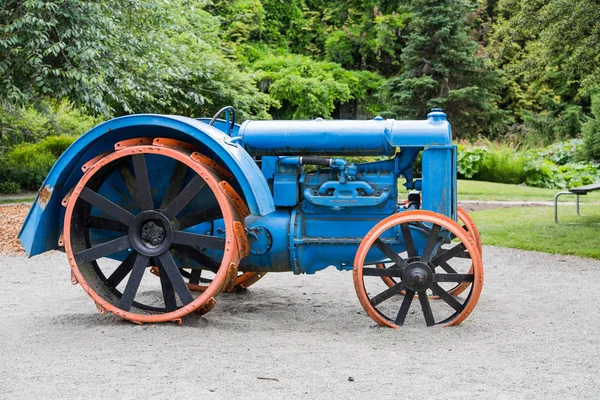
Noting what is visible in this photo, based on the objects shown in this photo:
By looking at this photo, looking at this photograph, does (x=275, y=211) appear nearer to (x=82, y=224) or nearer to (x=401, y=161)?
(x=401, y=161)

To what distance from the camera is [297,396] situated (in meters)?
3.73

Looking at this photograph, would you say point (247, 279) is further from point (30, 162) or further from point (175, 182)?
point (30, 162)

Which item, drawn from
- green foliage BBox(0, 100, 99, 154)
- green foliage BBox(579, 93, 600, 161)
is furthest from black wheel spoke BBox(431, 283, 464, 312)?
green foliage BBox(579, 93, 600, 161)

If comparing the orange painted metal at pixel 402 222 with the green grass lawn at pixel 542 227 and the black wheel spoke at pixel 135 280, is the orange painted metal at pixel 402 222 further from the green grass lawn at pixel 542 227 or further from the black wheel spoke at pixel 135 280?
the green grass lawn at pixel 542 227

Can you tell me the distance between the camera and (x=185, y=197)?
5246mm

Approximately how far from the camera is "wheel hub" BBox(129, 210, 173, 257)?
5.27 m

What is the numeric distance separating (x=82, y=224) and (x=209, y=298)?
116cm

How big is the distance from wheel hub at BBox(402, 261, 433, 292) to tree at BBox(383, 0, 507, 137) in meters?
22.3

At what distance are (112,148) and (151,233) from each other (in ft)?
2.39

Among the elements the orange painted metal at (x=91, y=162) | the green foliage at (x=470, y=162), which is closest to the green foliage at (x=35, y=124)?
the green foliage at (x=470, y=162)

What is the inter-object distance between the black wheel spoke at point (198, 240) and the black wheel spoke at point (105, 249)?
355mm

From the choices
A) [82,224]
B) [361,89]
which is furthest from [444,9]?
[82,224]

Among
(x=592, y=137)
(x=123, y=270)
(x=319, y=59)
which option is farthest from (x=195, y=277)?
(x=319, y=59)

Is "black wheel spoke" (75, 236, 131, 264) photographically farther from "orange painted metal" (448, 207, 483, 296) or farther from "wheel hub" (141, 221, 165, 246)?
"orange painted metal" (448, 207, 483, 296)
